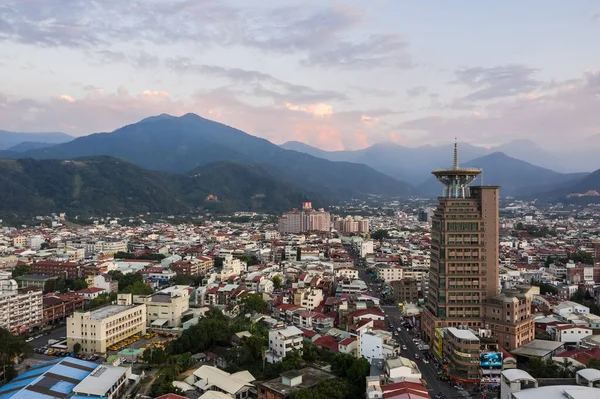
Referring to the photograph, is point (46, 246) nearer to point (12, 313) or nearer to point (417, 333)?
point (12, 313)

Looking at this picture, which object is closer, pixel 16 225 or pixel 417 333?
pixel 417 333

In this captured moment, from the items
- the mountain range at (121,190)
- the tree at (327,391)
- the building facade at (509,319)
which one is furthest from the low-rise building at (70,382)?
the mountain range at (121,190)

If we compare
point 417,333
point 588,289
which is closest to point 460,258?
point 417,333

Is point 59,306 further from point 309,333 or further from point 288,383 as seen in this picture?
point 288,383

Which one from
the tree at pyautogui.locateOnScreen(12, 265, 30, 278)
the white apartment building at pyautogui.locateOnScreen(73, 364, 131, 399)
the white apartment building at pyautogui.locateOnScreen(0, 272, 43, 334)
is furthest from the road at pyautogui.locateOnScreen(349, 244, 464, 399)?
the tree at pyautogui.locateOnScreen(12, 265, 30, 278)

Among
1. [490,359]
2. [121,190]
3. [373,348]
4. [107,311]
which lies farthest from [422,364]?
[121,190]

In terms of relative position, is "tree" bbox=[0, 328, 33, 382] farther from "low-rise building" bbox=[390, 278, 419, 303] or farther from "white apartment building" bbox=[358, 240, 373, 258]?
"white apartment building" bbox=[358, 240, 373, 258]

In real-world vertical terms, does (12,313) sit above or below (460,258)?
below
